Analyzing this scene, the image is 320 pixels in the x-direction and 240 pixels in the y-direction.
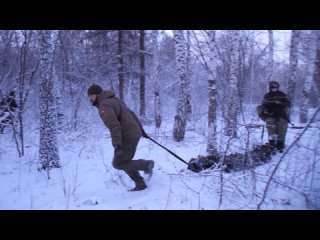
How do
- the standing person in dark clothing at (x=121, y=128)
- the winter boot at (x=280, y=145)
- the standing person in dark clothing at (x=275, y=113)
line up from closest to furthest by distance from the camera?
the standing person in dark clothing at (x=121, y=128), the winter boot at (x=280, y=145), the standing person in dark clothing at (x=275, y=113)

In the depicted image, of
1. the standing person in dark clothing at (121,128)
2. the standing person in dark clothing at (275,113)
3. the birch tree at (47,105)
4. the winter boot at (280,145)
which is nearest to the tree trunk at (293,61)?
the standing person in dark clothing at (275,113)

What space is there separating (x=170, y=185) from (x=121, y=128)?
1396 mm

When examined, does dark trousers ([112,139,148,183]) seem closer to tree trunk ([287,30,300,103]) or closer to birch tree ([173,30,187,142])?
birch tree ([173,30,187,142])

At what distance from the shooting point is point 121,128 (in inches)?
192

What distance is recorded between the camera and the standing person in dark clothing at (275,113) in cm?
698

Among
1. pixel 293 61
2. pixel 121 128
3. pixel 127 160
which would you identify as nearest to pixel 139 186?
pixel 127 160

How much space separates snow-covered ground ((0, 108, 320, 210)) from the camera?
4.06 m

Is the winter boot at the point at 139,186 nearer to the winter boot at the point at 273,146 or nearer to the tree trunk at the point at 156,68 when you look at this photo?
the winter boot at the point at 273,146

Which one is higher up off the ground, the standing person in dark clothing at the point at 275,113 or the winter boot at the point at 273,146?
the standing person in dark clothing at the point at 275,113

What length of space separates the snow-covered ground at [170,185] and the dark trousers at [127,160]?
41 centimetres

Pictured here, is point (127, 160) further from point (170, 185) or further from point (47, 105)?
point (47, 105)
